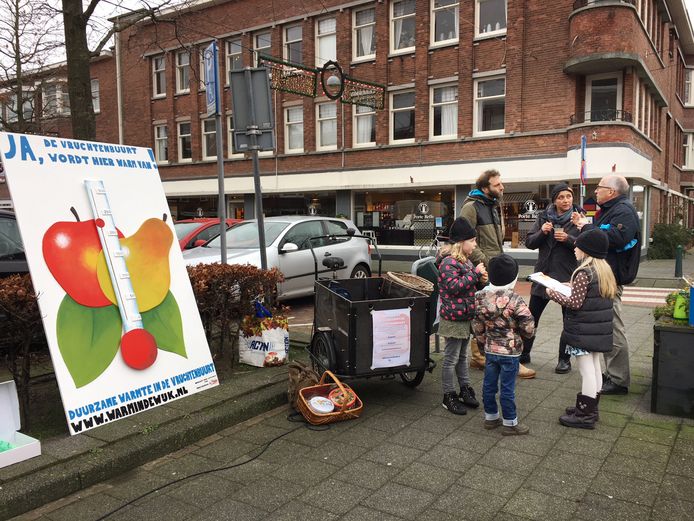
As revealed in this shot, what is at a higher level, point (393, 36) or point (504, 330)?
point (393, 36)

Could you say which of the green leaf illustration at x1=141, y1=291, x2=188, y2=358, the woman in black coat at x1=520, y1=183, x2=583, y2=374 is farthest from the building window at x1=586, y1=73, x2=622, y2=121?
the green leaf illustration at x1=141, y1=291, x2=188, y2=358

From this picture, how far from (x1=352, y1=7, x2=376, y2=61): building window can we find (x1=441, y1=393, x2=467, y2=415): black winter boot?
19.0 m

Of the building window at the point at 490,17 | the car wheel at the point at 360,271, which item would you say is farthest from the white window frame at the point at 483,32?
the car wheel at the point at 360,271

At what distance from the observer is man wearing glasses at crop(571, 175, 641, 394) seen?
496 cm

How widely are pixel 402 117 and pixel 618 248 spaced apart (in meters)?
17.1

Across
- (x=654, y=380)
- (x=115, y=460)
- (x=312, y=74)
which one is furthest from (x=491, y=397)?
(x=312, y=74)

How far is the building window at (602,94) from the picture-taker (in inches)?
690

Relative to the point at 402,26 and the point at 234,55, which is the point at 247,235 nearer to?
the point at 402,26

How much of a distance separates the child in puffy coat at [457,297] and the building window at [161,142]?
85.7ft

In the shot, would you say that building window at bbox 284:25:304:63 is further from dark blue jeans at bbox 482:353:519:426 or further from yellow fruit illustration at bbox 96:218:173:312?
dark blue jeans at bbox 482:353:519:426

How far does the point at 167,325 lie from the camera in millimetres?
4758

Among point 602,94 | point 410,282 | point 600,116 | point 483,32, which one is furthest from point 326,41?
point 410,282

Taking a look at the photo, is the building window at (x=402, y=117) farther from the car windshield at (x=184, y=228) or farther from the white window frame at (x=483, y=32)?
the car windshield at (x=184, y=228)

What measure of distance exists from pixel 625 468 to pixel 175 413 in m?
3.15
